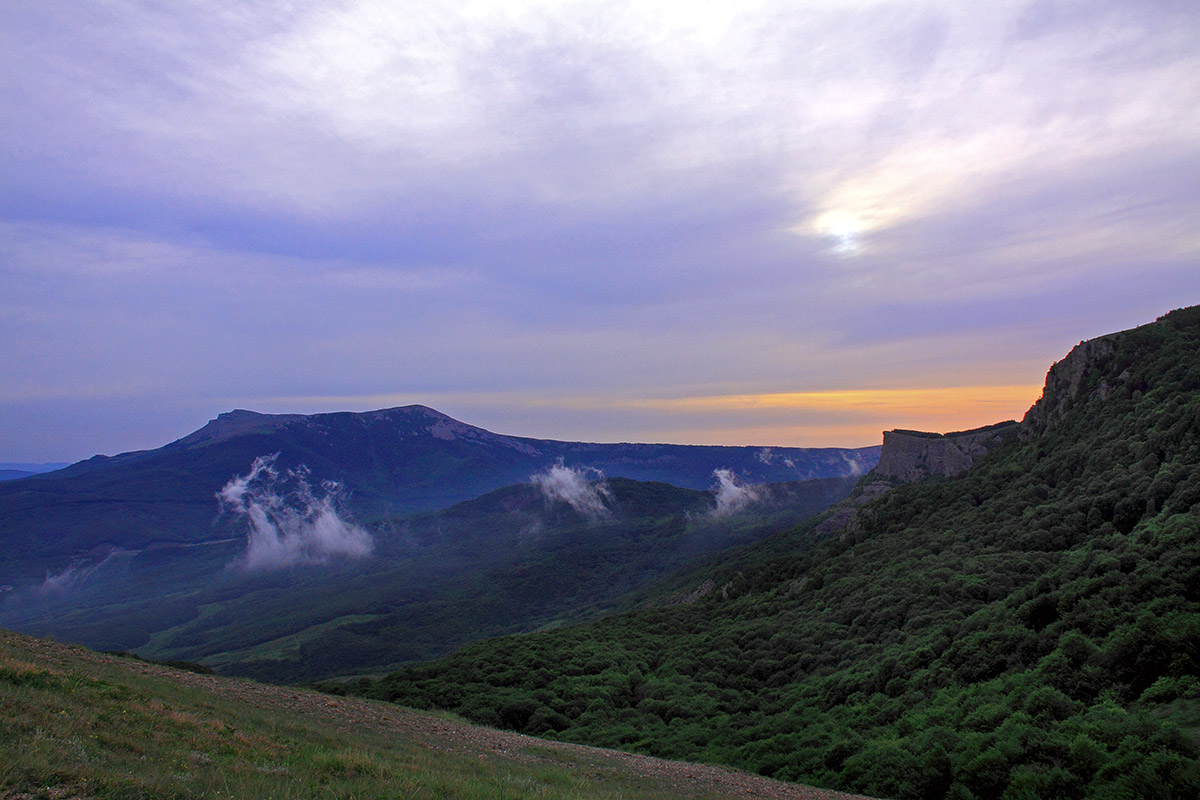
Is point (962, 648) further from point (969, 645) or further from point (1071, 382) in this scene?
point (1071, 382)

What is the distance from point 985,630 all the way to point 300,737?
86.4 feet

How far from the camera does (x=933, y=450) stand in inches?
3410

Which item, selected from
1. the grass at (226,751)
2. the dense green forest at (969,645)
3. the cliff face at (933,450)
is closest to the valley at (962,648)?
the dense green forest at (969,645)

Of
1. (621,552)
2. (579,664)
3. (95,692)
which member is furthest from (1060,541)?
(621,552)

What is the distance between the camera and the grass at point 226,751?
8.34 metres

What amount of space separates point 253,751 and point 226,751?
0.64 meters

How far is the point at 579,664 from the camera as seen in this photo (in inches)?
1571

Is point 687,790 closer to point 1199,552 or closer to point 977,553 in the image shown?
point 1199,552

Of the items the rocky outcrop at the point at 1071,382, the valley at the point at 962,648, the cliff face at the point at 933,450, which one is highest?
the rocky outcrop at the point at 1071,382

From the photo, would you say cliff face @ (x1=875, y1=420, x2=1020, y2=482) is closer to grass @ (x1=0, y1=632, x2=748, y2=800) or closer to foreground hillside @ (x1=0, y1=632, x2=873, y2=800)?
foreground hillside @ (x1=0, y1=632, x2=873, y2=800)

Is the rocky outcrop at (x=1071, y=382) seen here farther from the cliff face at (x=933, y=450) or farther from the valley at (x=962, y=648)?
the cliff face at (x=933, y=450)

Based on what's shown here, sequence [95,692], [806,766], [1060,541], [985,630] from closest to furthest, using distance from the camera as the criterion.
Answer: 1. [95,692]
2. [806,766]
3. [985,630]
4. [1060,541]

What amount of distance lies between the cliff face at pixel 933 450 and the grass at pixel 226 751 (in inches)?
2682

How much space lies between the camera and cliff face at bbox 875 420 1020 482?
77.4 meters
